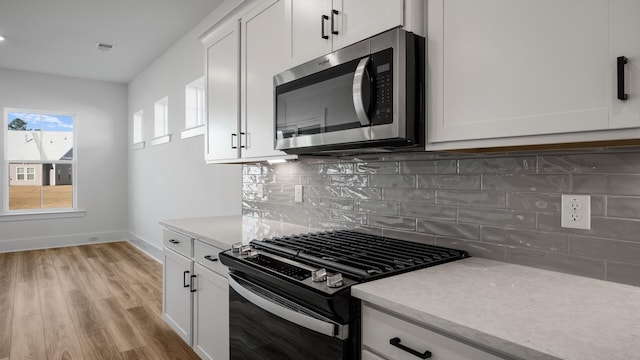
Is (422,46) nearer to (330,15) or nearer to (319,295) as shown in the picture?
(330,15)

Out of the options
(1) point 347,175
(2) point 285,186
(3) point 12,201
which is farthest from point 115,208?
(1) point 347,175

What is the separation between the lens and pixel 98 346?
2686mm

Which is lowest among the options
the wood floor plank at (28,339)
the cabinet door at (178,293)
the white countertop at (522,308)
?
the wood floor plank at (28,339)

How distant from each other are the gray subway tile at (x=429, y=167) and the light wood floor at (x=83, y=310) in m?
1.89

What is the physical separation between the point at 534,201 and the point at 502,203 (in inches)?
4.5

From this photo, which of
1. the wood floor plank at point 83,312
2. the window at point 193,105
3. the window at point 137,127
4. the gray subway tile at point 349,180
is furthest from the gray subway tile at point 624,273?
the window at point 137,127

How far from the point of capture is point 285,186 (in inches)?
105

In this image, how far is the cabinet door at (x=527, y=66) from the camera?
957 millimetres

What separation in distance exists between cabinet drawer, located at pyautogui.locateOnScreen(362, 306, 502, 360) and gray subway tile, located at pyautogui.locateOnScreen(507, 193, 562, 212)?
0.69m

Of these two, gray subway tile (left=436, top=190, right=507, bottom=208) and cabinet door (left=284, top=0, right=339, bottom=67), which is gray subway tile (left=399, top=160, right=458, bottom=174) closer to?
gray subway tile (left=436, top=190, right=507, bottom=208)

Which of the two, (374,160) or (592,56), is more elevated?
(592,56)

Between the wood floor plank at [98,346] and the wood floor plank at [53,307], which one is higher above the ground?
the wood floor plank at [53,307]

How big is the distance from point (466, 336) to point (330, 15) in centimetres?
139

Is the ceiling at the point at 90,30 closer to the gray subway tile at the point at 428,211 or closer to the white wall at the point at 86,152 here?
the white wall at the point at 86,152
